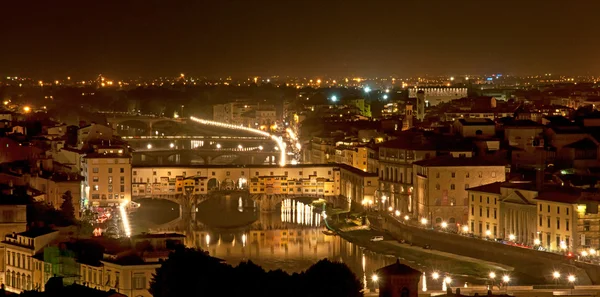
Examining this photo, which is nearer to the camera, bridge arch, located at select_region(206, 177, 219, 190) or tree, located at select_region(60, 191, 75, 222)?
tree, located at select_region(60, 191, 75, 222)

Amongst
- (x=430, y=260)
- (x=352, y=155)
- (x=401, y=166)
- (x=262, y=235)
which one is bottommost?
(x=430, y=260)

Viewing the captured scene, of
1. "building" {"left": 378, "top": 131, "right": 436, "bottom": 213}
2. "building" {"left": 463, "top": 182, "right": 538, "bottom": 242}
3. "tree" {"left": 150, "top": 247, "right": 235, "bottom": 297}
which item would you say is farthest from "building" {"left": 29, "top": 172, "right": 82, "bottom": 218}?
"tree" {"left": 150, "top": 247, "right": 235, "bottom": 297}

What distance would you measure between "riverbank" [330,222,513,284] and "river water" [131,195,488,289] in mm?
150

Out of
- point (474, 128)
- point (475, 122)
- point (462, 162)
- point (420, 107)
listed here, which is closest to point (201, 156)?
point (420, 107)

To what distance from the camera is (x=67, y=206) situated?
2181 cm

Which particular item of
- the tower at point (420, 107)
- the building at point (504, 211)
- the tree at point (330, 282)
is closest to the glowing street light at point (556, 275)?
the building at point (504, 211)

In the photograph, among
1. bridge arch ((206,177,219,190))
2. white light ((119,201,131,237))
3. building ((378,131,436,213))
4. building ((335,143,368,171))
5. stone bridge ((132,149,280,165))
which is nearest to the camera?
white light ((119,201,131,237))

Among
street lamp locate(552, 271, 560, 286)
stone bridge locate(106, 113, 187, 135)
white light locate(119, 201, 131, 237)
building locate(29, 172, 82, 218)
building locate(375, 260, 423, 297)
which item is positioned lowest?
street lamp locate(552, 271, 560, 286)

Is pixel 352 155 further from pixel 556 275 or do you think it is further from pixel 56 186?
pixel 556 275

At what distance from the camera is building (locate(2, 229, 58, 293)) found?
1504 centimetres

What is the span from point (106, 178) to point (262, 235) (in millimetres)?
4879

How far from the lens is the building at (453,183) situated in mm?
23031

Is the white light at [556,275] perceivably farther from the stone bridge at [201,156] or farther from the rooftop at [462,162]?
the stone bridge at [201,156]

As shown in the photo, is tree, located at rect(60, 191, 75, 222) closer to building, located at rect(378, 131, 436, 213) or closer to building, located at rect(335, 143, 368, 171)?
building, located at rect(378, 131, 436, 213)
